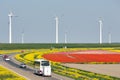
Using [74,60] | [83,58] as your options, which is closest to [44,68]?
[74,60]

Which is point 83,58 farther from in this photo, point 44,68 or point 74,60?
point 44,68

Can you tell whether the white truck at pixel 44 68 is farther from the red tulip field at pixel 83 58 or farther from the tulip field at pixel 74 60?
the red tulip field at pixel 83 58

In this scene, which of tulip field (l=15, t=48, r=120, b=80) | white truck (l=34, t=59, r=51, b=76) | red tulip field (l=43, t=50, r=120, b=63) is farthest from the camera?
red tulip field (l=43, t=50, r=120, b=63)

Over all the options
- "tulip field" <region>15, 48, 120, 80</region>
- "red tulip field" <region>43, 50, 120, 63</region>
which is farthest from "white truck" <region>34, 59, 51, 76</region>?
"red tulip field" <region>43, 50, 120, 63</region>

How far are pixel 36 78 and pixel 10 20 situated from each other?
11968cm

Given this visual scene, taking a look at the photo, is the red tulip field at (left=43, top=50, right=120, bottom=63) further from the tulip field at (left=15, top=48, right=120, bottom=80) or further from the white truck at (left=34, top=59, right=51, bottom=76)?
the white truck at (left=34, top=59, right=51, bottom=76)

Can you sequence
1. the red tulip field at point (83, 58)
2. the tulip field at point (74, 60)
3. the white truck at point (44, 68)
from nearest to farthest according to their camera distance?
Result: the white truck at point (44, 68)
the tulip field at point (74, 60)
the red tulip field at point (83, 58)

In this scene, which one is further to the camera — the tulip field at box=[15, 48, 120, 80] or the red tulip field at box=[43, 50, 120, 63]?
the red tulip field at box=[43, 50, 120, 63]

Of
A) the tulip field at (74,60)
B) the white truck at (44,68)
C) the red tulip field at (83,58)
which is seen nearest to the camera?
the white truck at (44,68)

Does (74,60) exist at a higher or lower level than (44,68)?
lower

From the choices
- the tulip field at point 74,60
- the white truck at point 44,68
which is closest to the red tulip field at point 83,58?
the tulip field at point 74,60

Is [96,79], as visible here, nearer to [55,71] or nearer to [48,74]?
[48,74]

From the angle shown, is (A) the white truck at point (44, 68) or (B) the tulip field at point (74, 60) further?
(B) the tulip field at point (74, 60)

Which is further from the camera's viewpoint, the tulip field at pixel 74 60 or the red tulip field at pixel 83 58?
the red tulip field at pixel 83 58
